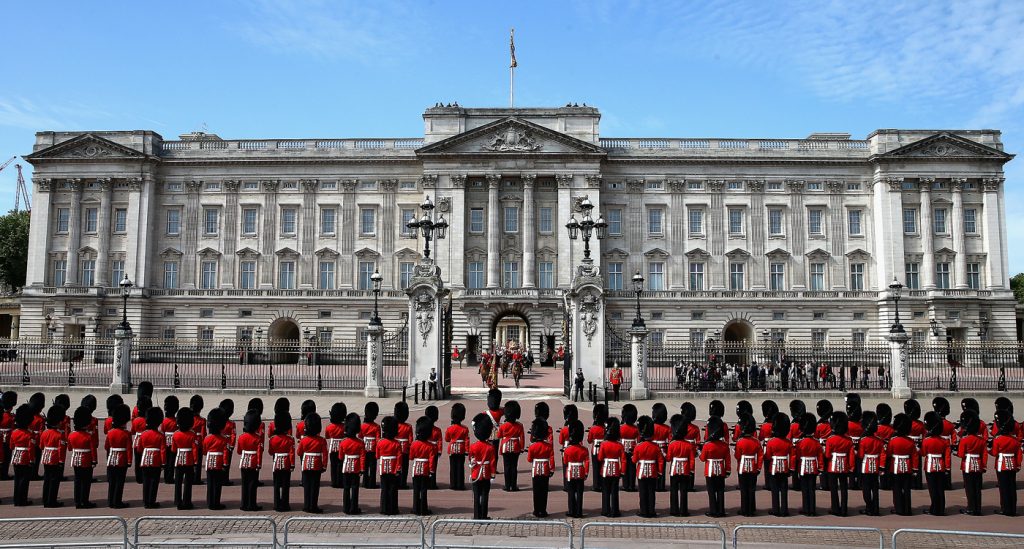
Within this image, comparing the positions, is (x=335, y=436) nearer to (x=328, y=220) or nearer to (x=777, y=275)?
(x=328, y=220)

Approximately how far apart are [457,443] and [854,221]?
1990 inches

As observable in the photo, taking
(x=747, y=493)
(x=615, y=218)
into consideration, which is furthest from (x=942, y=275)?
(x=747, y=493)

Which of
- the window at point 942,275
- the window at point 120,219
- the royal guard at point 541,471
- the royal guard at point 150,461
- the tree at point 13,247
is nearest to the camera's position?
the royal guard at point 541,471

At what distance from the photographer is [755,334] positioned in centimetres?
5338

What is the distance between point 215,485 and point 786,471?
320 inches

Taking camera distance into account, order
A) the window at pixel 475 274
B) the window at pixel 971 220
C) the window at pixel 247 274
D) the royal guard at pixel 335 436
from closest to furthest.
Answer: the royal guard at pixel 335 436 < the window at pixel 475 274 < the window at pixel 971 220 < the window at pixel 247 274

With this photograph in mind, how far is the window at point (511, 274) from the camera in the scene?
53719mm

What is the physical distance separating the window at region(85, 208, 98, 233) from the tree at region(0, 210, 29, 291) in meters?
21.7

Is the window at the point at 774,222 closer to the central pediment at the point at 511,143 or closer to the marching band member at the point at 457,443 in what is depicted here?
the central pediment at the point at 511,143

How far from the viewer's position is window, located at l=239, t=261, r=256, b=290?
55281mm

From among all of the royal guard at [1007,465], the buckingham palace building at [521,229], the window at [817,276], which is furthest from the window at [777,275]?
the royal guard at [1007,465]

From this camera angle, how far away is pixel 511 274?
5391cm

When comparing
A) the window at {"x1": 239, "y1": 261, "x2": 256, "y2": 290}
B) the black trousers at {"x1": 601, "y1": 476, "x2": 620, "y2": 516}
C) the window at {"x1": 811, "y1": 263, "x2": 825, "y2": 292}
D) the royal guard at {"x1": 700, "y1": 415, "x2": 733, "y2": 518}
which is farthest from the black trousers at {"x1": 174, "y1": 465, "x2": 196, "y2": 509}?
the window at {"x1": 811, "y1": 263, "x2": 825, "y2": 292}

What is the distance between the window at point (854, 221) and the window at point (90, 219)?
183 ft
